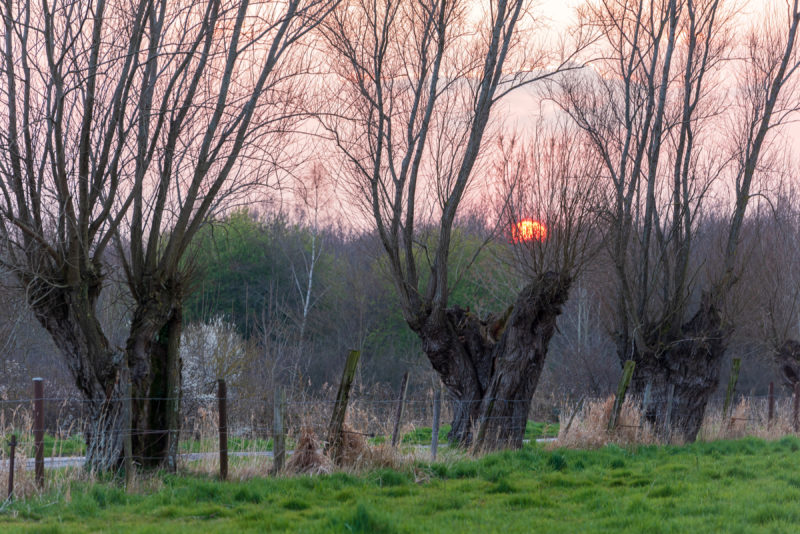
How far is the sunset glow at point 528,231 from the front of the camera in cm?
1291

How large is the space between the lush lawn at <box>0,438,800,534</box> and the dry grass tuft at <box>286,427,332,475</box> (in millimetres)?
497

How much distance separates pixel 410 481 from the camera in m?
8.94

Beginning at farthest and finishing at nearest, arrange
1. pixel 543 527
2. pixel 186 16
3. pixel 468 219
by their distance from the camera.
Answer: pixel 468 219 → pixel 186 16 → pixel 543 527

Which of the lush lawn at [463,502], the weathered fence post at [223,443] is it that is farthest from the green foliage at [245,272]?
the lush lawn at [463,502]

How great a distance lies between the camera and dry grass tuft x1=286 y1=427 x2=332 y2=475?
30.2ft

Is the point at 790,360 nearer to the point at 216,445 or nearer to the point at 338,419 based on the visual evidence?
the point at 338,419

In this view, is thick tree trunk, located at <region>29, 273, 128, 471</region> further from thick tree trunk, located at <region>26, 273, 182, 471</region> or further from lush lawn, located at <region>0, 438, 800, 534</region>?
lush lawn, located at <region>0, 438, 800, 534</region>

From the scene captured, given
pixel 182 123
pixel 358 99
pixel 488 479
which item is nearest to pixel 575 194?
pixel 358 99

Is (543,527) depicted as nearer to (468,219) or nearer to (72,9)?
(72,9)

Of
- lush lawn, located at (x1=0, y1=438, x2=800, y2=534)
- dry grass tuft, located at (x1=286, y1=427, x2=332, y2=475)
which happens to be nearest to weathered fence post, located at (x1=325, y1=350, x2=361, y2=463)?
dry grass tuft, located at (x1=286, y1=427, x2=332, y2=475)

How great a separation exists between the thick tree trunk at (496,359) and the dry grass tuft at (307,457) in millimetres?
3463

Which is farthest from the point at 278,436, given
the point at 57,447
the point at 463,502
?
the point at 57,447

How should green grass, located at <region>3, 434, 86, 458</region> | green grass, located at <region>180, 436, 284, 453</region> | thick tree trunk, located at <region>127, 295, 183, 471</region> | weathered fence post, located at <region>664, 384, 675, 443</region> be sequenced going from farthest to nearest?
weathered fence post, located at <region>664, 384, 675, 443</region>
green grass, located at <region>180, 436, 284, 453</region>
thick tree trunk, located at <region>127, 295, 183, 471</region>
green grass, located at <region>3, 434, 86, 458</region>

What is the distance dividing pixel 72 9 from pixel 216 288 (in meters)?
27.0
